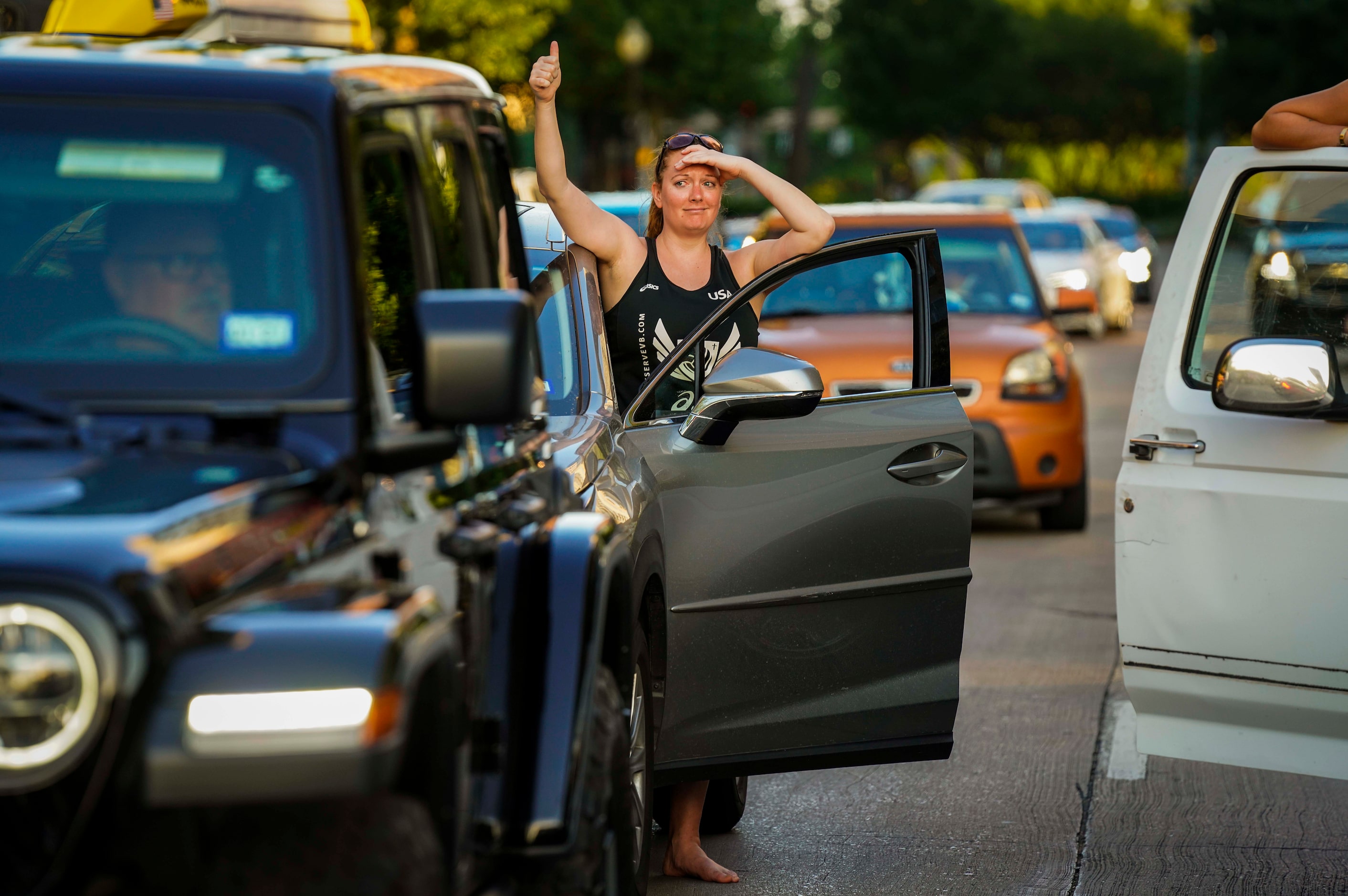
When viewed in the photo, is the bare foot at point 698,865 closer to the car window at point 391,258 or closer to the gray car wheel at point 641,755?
the gray car wheel at point 641,755

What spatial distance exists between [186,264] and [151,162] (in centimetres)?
20

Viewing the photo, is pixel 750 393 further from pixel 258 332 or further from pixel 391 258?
pixel 258 332

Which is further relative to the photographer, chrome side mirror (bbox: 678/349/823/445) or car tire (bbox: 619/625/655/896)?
chrome side mirror (bbox: 678/349/823/445)

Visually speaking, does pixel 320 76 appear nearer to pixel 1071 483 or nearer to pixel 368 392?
pixel 368 392

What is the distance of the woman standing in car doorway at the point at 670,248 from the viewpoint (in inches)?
213

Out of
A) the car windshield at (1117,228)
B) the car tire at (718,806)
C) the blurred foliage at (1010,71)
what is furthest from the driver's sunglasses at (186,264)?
the blurred foliage at (1010,71)

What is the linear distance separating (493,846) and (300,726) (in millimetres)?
925

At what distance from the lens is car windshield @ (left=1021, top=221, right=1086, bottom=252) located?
1072 inches

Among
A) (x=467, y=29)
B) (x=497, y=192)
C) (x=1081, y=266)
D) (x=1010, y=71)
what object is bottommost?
(x=1010, y=71)

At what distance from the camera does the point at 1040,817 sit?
5973 millimetres

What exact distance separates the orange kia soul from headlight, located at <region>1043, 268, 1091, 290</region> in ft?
44.2

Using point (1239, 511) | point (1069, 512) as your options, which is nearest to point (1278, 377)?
point (1239, 511)

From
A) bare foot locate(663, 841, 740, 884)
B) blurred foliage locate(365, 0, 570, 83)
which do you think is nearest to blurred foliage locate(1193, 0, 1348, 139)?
blurred foliage locate(365, 0, 570, 83)

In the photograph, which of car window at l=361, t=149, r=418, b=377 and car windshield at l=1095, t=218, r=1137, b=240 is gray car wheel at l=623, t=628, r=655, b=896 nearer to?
car window at l=361, t=149, r=418, b=377
